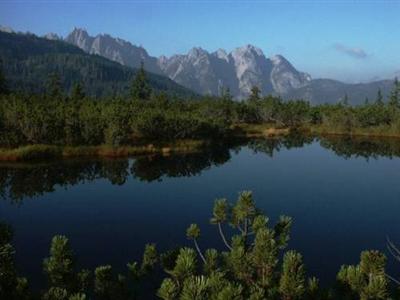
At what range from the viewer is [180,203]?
1857 inches

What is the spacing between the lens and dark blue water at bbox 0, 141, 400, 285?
32.9 m

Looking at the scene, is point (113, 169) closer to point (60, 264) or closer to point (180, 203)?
point (180, 203)

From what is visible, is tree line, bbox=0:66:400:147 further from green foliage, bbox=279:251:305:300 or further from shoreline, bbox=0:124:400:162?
green foliage, bbox=279:251:305:300

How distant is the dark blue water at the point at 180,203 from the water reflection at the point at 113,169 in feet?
0.42

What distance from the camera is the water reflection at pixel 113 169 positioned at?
51.9 m

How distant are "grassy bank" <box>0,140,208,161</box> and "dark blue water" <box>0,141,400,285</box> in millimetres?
3687

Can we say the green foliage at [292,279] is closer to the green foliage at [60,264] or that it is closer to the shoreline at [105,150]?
the green foliage at [60,264]

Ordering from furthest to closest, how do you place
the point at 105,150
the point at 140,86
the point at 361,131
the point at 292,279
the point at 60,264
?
the point at 140,86 → the point at 361,131 → the point at 105,150 → the point at 60,264 → the point at 292,279

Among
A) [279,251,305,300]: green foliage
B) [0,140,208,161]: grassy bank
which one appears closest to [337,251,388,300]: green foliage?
[279,251,305,300]: green foliage

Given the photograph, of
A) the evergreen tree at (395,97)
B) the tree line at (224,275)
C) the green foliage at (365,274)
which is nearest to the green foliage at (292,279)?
the tree line at (224,275)

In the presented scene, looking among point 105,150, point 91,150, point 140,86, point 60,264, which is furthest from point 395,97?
point 60,264

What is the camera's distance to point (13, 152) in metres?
63.1

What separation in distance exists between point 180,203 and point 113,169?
18567mm

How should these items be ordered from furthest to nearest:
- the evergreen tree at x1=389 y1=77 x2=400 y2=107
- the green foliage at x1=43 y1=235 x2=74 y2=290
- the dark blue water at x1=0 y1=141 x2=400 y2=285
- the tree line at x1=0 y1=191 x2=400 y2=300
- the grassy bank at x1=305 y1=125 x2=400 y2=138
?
1. the evergreen tree at x1=389 y1=77 x2=400 y2=107
2. the grassy bank at x1=305 y1=125 x2=400 y2=138
3. the dark blue water at x1=0 y1=141 x2=400 y2=285
4. the green foliage at x1=43 y1=235 x2=74 y2=290
5. the tree line at x1=0 y1=191 x2=400 y2=300
